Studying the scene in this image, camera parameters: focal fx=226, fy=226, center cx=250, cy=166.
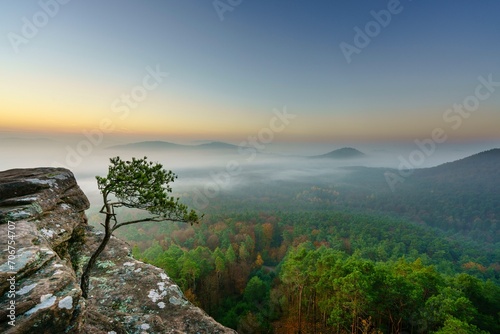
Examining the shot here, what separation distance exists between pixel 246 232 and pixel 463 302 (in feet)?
206

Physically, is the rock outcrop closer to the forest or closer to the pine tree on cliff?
the pine tree on cliff

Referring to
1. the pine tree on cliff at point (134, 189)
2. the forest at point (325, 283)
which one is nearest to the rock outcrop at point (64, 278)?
the pine tree on cliff at point (134, 189)

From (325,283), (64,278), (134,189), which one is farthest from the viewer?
(325,283)

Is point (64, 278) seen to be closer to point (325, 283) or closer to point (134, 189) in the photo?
point (134, 189)

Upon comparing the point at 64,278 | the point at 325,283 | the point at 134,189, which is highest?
the point at 134,189

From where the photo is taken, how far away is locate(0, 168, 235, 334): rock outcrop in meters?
3.59

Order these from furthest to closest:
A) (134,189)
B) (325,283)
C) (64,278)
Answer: (325,283) → (134,189) → (64,278)

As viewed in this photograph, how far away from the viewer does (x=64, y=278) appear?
13.5ft

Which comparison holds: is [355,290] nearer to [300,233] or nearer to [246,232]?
[246,232]

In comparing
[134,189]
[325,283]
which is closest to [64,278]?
[134,189]

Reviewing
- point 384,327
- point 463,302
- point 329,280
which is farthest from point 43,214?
point 384,327

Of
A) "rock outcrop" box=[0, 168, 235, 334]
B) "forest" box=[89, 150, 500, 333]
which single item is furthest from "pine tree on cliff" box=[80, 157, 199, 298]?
"forest" box=[89, 150, 500, 333]

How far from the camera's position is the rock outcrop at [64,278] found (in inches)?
141

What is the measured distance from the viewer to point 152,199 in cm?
665
